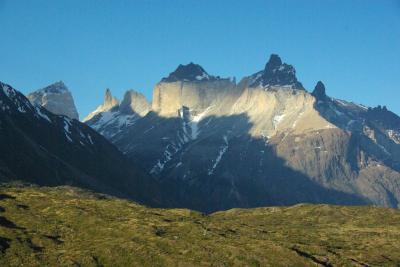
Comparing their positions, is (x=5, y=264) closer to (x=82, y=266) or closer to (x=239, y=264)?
(x=82, y=266)

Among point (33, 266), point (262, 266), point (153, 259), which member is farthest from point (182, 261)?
point (33, 266)

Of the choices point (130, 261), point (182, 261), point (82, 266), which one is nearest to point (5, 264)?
point (82, 266)

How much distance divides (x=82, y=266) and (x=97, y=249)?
561 inches

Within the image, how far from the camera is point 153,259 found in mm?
196250

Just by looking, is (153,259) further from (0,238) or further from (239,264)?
(0,238)

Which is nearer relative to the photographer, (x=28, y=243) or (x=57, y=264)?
(x=57, y=264)

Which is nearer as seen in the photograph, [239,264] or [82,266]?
[82,266]

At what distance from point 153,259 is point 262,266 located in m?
27.9

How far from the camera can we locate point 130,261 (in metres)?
194

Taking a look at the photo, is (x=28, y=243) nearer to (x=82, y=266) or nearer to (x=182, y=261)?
(x=82, y=266)

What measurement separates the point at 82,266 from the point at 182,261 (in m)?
25.7

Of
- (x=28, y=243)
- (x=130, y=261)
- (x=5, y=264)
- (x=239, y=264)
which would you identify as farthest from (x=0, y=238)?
(x=239, y=264)

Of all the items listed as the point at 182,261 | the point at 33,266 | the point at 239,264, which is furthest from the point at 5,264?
the point at 239,264

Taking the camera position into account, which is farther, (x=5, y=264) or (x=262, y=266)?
(x=262, y=266)
